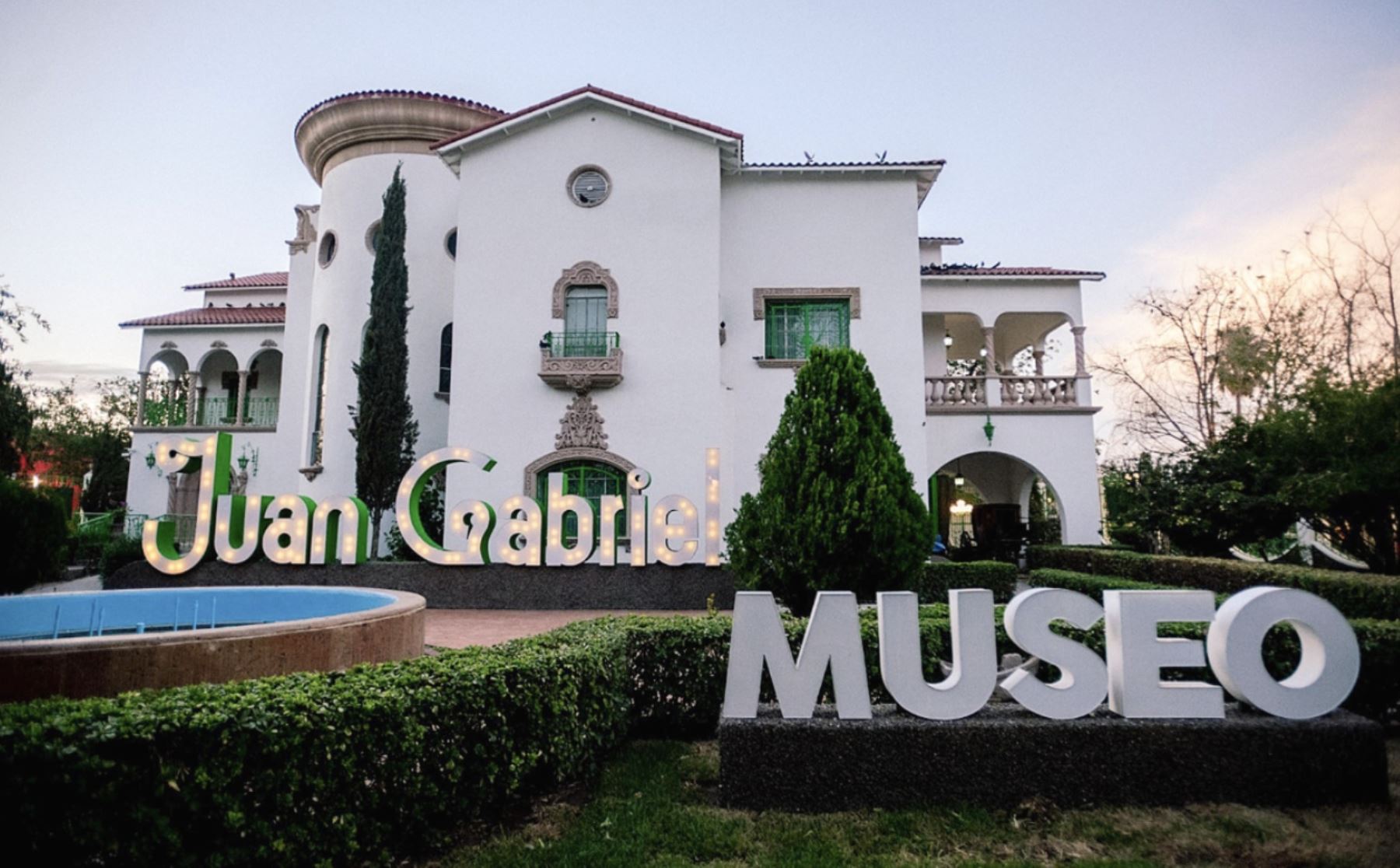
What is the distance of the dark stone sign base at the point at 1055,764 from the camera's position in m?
5.07

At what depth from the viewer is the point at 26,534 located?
53.9 ft

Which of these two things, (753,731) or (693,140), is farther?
(693,140)

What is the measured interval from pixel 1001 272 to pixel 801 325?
5942 millimetres

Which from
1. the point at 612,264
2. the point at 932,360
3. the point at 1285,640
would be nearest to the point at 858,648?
the point at 1285,640

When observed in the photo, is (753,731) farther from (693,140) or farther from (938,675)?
(693,140)

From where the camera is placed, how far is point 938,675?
7.40 meters

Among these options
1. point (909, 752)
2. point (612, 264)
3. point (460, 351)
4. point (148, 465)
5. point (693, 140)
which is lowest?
point (909, 752)

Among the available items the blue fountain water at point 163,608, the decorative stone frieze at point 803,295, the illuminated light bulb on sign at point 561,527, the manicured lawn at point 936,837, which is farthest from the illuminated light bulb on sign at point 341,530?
the manicured lawn at point 936,837

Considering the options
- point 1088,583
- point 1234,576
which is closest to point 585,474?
point 1088,583

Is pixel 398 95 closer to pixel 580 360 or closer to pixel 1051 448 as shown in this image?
pixel 580 360

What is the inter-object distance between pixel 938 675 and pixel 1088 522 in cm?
1402

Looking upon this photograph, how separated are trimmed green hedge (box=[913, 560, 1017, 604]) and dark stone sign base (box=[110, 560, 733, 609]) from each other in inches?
157

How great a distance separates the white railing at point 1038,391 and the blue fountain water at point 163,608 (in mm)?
16203

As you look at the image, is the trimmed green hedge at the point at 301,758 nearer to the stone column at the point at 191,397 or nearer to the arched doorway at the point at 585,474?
the arched doorway at the point at 585,474
